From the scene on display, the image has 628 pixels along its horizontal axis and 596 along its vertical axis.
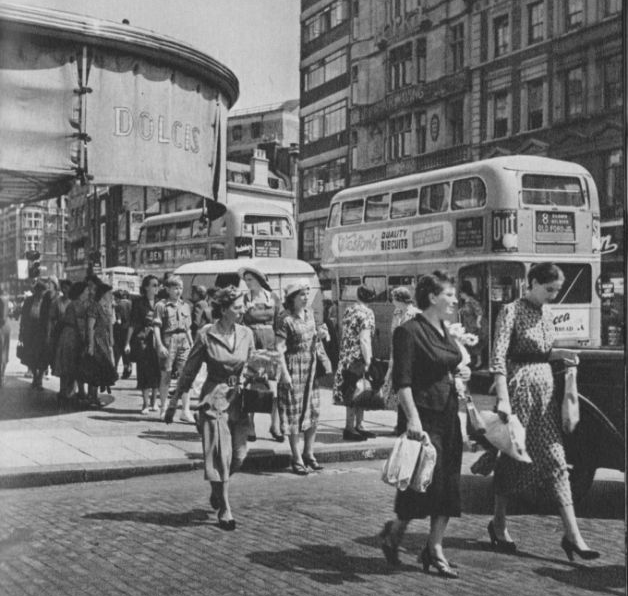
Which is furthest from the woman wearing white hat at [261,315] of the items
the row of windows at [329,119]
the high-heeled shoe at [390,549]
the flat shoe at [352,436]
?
the high-heeled shoe at [390,549]

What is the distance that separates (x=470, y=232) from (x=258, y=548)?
413cm

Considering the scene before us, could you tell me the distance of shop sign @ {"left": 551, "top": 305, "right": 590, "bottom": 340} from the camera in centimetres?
567

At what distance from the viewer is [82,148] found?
23.4 ft

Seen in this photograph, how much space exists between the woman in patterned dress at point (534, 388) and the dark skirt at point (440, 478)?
15.0 inches

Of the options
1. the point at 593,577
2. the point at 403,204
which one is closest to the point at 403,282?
the point at 403,204

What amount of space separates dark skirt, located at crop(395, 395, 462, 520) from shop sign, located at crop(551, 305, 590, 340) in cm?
149

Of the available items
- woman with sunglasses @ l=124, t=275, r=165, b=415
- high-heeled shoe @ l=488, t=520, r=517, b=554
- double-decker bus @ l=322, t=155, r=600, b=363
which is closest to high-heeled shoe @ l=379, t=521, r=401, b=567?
high-heeled shoe @ l=488, t=520, r=517, b=554

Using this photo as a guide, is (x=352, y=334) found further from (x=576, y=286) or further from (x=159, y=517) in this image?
(x=159, y=517)

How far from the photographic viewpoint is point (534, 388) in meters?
4.88

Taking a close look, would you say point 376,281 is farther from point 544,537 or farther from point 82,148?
point 544,537

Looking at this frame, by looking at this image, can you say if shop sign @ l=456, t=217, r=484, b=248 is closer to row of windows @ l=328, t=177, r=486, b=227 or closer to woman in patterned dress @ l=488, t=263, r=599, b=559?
row of windows @ l=328, t=177, r=486, b=227

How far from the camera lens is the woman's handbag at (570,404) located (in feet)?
15.7

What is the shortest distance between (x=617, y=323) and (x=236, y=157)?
7.54 meters

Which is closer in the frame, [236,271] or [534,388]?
[534,388]
